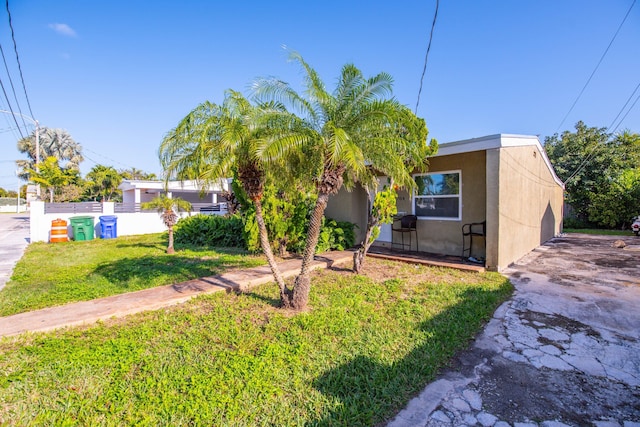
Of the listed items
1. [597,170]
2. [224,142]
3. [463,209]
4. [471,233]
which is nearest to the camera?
[224,142]

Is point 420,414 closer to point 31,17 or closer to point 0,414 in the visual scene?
point 0,414

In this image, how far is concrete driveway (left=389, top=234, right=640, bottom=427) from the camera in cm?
240

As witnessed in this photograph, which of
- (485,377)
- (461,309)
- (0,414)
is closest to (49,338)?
(0,414)

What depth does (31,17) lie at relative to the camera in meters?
8.13

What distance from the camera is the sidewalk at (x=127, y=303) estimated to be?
3916 mm

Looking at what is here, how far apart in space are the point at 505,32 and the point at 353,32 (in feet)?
14.9

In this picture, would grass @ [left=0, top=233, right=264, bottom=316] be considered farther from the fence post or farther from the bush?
the fence post

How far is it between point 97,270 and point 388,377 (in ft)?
23.6

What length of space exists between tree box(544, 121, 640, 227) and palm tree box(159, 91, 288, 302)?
21.0 m

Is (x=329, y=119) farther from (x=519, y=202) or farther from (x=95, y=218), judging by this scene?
(x=95, y=218)

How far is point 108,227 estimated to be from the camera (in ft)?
42.8

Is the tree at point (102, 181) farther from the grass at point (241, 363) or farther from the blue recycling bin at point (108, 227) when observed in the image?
the grass at point (241, 363)

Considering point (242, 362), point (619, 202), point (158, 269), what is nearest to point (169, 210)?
point (158, 269)

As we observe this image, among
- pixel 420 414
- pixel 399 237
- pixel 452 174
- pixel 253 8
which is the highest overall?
pixel 253 8
